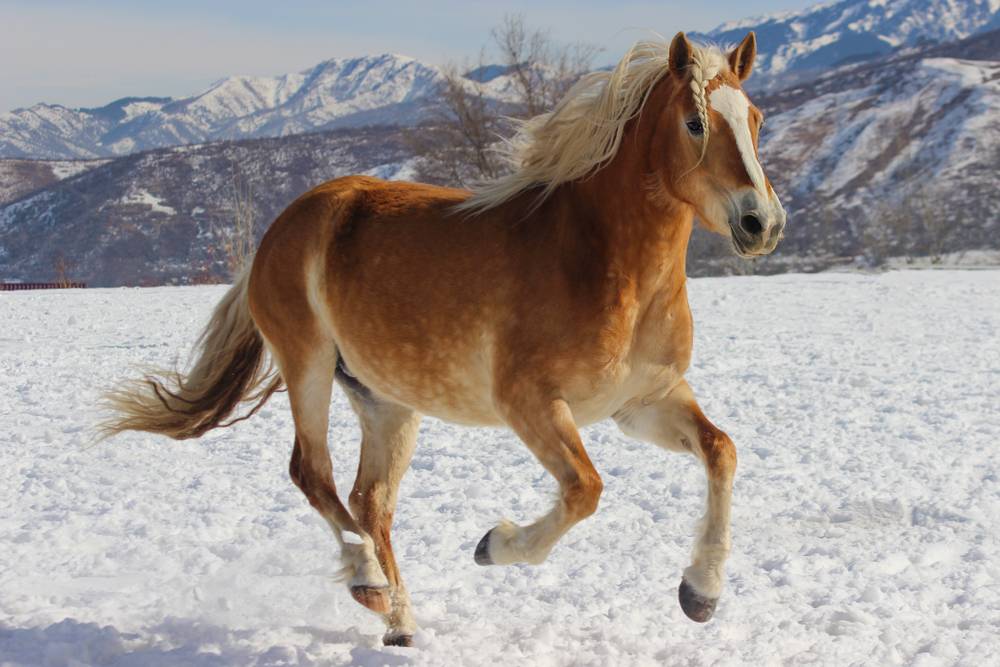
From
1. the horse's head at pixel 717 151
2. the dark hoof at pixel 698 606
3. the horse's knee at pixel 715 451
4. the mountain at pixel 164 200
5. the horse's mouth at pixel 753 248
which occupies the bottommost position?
the mountain at pixel 164 200

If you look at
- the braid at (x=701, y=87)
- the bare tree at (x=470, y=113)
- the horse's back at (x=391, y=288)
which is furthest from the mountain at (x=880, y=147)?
the braid at (x=701, y=87)

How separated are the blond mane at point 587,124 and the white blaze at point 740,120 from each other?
0.16ft

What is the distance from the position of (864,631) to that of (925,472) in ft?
9.22

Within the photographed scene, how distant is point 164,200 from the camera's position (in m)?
140

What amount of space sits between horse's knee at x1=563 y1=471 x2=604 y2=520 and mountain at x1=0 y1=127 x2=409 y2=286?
111368 millimetres

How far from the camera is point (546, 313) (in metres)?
3.13

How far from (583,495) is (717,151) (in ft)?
3.72

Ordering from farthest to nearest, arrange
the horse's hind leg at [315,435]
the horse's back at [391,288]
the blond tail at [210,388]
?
the blond tail at [210,388] → the horse's hind leg at [315,435] → the horse's back at [391,288]

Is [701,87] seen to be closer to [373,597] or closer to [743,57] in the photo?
[743,57]

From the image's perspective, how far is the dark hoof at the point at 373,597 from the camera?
3.66 m

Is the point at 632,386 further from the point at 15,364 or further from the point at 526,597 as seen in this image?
the point at 15,364

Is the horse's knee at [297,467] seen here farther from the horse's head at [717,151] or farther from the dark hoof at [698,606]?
the horse's head at [717,151]

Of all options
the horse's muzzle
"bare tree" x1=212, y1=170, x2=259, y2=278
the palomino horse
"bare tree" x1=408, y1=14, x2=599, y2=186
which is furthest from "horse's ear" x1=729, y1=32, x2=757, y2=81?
"bare tree" x1=408, y1=14, x2=599, y2=186

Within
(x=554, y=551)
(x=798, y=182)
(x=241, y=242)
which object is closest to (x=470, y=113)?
(x=241, y=242)
